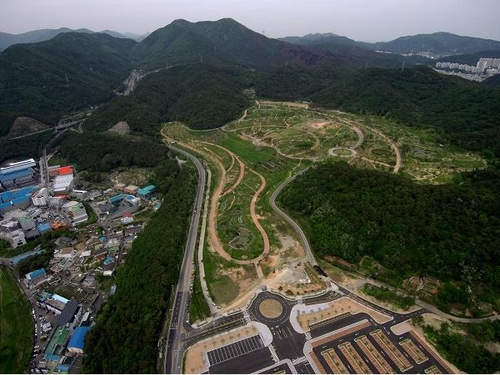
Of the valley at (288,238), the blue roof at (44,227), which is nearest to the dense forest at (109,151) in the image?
the valley at (288,238)

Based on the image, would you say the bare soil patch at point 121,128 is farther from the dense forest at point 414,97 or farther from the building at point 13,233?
the dense forest at point 414,97

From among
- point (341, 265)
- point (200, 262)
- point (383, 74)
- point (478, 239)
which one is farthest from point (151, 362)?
point (383, 74)

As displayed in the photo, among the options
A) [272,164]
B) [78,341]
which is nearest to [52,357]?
[78,341]

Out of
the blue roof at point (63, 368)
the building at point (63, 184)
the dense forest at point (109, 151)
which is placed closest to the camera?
the blue roof at point (63, 368)

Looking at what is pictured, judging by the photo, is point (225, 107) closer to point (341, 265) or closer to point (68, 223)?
point (68, 223)

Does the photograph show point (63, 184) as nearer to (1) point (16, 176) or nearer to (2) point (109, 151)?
(1) point (16, 176)

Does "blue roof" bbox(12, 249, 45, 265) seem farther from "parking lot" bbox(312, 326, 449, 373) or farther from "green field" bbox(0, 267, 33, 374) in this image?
"parking lot" bbox(312, 326, 449, 373)
